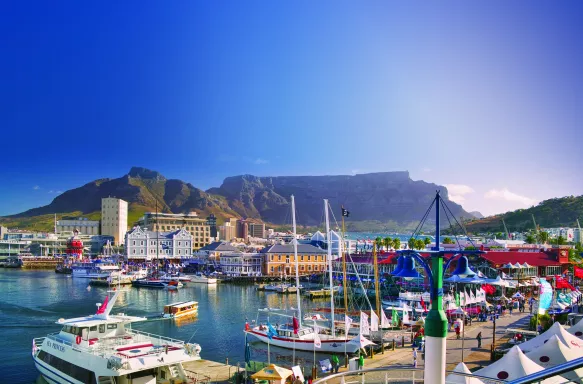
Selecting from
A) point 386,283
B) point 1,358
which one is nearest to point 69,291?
point 1,358

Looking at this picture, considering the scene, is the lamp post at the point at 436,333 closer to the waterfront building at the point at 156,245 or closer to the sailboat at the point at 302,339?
the sailboat at the point at 302,339

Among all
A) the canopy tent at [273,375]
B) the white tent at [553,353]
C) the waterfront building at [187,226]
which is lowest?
the canopy tent at [273,375]

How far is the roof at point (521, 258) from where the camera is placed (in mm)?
59997

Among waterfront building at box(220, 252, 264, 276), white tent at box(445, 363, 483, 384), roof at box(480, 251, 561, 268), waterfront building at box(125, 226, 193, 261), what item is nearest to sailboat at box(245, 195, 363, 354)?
white tent at box(445, 363, 483, 384)

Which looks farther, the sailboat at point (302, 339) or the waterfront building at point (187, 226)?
the waterfront building at point (187, 226)

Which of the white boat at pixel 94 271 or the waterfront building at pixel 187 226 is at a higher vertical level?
the waterfront building at pixel 187 226

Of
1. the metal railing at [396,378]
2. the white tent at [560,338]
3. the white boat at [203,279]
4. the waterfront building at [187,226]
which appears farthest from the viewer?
the waterfront building at [187,226]

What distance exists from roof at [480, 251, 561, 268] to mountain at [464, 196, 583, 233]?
9958 cm

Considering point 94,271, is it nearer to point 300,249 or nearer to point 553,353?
point 300,249

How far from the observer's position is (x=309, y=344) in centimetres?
3186

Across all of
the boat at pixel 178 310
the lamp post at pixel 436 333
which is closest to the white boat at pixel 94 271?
the boat at pixel 178 310

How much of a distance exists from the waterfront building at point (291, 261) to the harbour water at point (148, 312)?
11.8m

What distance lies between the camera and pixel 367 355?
26.7 m

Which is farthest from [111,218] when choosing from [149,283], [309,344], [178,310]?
[309,344]
